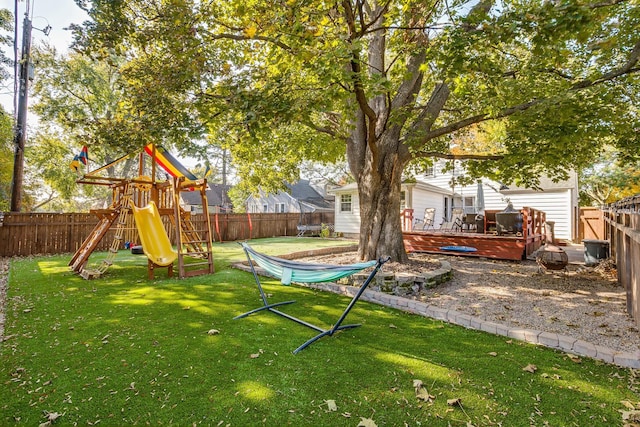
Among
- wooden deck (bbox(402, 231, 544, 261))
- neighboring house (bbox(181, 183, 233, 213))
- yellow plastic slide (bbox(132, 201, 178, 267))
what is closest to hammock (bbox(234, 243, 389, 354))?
yellow plastic slide (bbox(132, 201, 178, 267))

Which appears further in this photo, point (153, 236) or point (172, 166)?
point (172, 166)

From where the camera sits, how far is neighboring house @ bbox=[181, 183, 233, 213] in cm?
2989

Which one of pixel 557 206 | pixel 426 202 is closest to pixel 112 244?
pixel 426 202

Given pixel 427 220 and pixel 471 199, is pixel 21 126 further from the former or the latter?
pixel 471 199

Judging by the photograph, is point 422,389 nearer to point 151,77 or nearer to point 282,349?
point 282,349

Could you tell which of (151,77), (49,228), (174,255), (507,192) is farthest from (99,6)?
(507,192)

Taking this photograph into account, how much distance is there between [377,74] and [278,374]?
13.6ft

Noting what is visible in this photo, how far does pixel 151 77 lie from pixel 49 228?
29.8 ft

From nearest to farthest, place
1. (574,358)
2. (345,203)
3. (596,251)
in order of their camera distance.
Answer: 1. (574,358)
2. (596,251)
3. (345,203)

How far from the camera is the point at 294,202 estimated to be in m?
27.3

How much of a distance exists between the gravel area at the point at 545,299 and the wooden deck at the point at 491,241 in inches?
38.1

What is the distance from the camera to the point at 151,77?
17.7 feet

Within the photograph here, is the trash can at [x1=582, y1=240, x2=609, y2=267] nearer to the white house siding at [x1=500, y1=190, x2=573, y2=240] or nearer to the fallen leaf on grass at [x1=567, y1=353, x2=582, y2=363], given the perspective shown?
the fallen leaf on grass at [x1=567, y1=353, x2=582, y2=363]

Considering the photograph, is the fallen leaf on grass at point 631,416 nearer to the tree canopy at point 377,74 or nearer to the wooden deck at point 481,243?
the tree canopy at point 377,74
